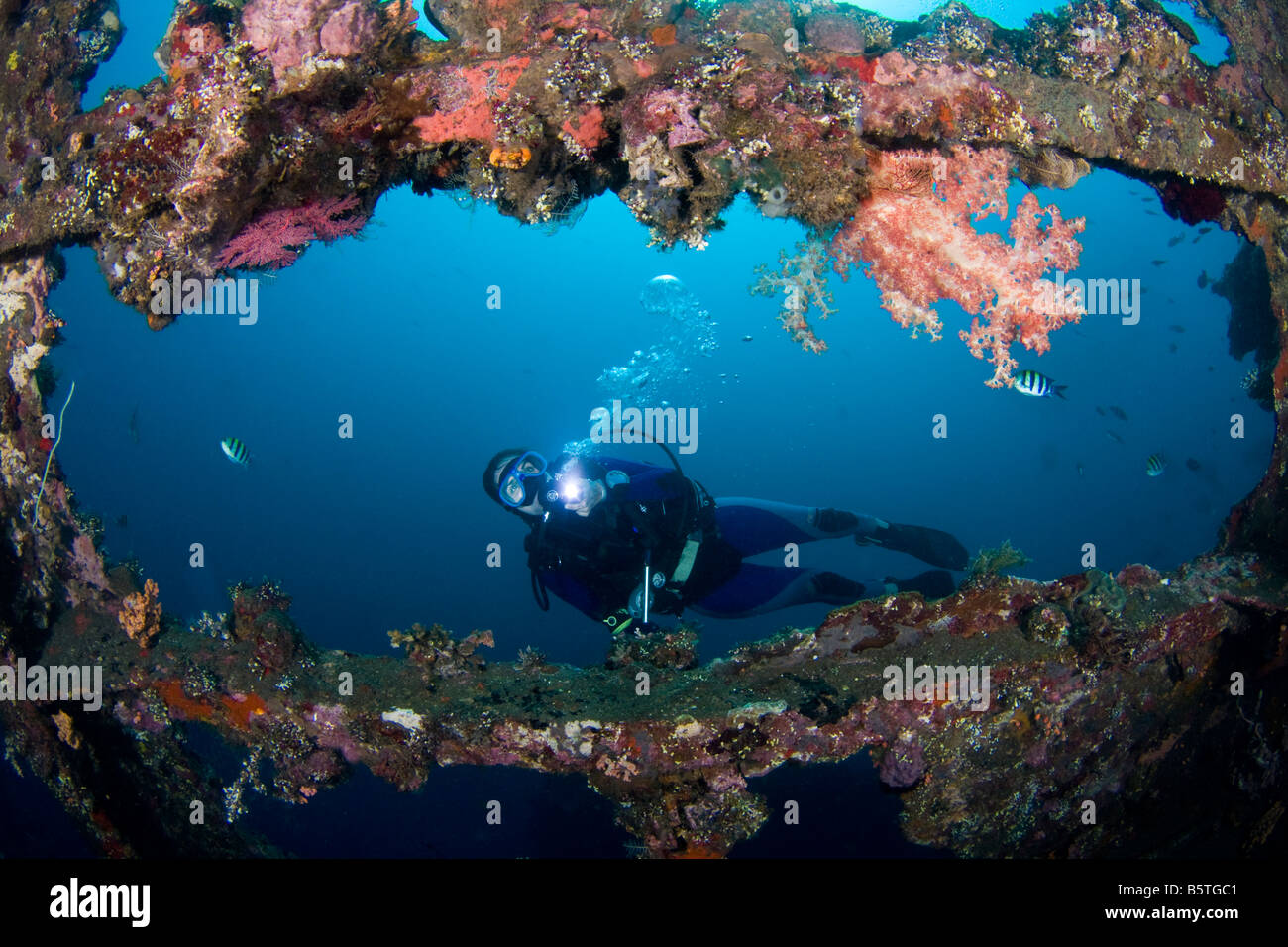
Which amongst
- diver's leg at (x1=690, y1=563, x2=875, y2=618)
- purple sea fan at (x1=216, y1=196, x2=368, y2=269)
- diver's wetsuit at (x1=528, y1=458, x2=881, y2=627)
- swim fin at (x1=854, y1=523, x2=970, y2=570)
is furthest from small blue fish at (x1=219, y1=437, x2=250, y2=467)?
swim fin at (x1=854, y1=523, x2=970, y2=570)

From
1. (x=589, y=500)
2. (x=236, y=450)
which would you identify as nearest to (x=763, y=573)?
(x=589, y=500)

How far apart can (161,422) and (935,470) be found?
3318 inches

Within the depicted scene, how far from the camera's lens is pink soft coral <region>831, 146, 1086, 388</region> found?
129 inches

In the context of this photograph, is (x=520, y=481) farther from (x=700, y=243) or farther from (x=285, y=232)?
(x=700, y=243)

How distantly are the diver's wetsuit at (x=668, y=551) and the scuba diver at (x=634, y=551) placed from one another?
0.01 m

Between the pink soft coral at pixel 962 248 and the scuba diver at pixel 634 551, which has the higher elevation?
the pink soft coral at pixel 962 248

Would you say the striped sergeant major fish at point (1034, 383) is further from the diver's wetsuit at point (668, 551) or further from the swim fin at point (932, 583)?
the diver's wetsuit at point (668, 551)

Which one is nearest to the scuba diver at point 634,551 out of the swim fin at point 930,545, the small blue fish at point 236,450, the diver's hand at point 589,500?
the diver's hand at point 589,500

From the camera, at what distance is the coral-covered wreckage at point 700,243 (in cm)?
314

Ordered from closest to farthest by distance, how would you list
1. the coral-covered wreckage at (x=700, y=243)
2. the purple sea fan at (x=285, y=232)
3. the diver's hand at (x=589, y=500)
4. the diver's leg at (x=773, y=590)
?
the coral-covered wreckage at (x=700, y=243)
the purple sea fan at (x=285, y=232)
the diver's hand at (x=589, y=500)
the diver's leg at (x=773, y=590)

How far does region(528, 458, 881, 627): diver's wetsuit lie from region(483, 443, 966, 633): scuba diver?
1 centimetres

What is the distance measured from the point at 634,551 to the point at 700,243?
381cm

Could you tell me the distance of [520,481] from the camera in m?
6.79
